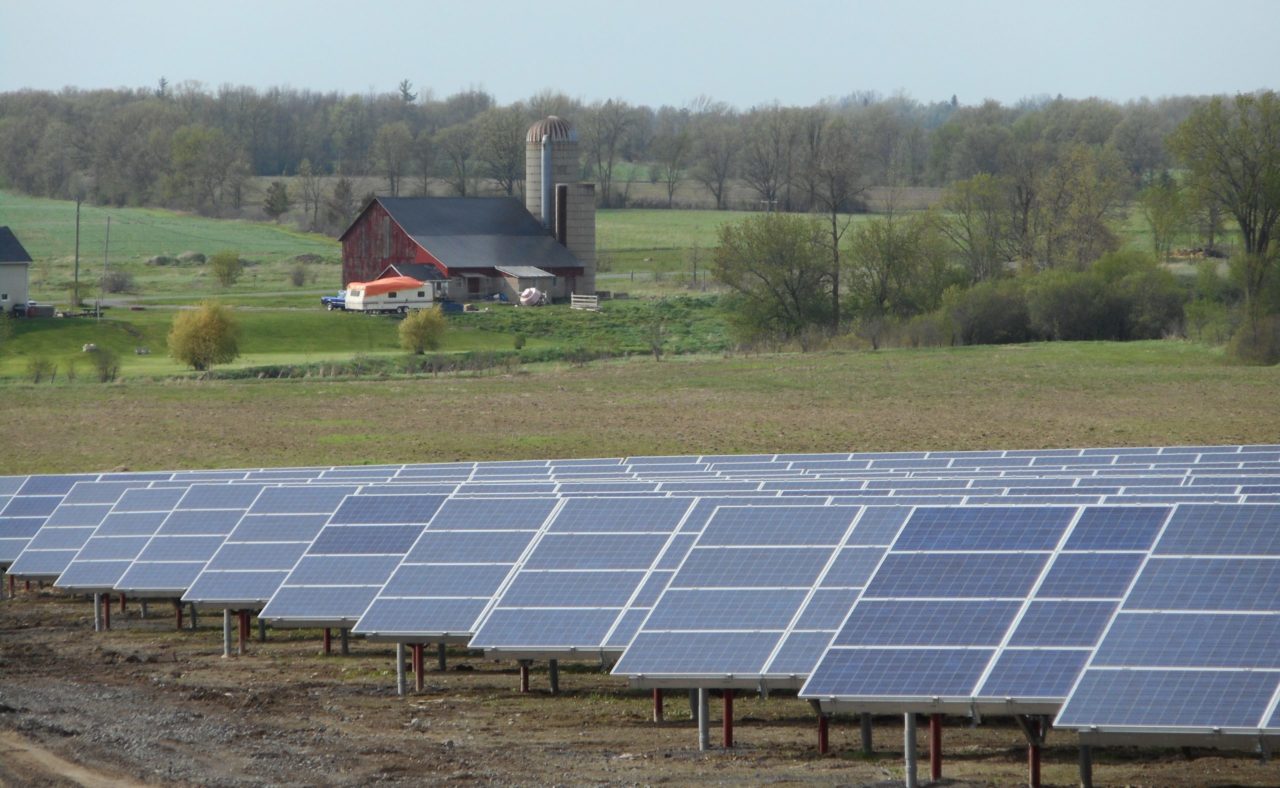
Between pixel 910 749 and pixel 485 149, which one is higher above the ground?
pixel 485 149

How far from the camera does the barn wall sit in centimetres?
8769

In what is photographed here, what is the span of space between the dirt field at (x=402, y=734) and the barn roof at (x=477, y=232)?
64452 millimetres

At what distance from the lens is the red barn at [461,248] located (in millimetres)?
85250

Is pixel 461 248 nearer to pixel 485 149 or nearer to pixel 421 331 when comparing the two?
pixel 421 331

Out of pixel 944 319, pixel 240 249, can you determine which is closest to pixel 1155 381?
pixel 944 319

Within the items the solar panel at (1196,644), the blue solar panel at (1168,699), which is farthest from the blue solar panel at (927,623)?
the blue solar panel at (1168,699)

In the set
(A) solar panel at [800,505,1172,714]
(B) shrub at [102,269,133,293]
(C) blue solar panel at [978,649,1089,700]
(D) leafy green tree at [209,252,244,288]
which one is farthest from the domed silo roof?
(C) blue solar panel at [978,649,1089,700]

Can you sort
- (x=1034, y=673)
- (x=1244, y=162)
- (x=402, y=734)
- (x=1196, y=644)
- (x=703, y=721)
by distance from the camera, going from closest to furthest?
(x=1196, y=644)
(x=1034, y=673)
(x=703, y=721)
(x=402, y=734)
(x=1244, y=162)

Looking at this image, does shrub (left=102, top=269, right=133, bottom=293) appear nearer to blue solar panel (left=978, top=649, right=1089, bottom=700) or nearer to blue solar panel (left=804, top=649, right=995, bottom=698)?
blue solar panel (left=804, top=649, right=995, bottom=698)

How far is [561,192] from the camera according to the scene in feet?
299

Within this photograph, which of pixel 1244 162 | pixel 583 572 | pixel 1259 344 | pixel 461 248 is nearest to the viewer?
pixel 583 572

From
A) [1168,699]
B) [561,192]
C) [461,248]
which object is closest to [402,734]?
[1168,699]

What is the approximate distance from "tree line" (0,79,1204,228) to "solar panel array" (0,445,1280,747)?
9851cm

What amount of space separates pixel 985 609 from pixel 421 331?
5291cm
